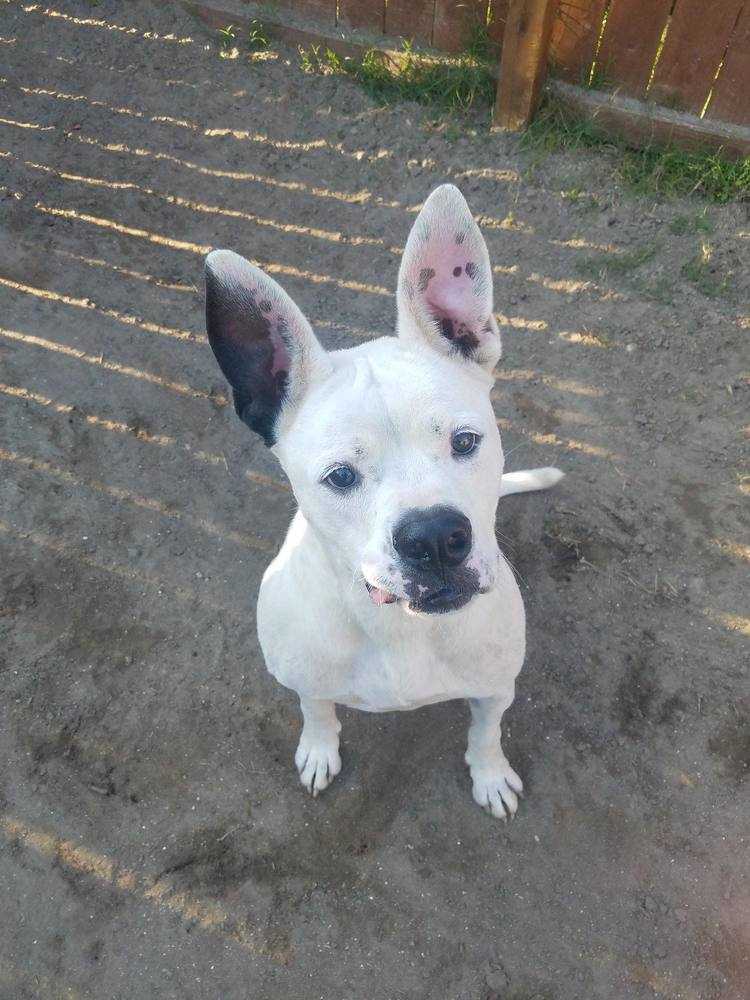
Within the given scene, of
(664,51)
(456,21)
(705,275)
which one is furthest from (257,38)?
(705,275)

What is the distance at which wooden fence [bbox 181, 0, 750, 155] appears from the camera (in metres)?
4.38

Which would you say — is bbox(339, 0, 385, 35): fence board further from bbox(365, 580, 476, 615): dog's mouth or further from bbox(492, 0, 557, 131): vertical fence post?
bbox(365, 580, 476, 615): dog's mouth

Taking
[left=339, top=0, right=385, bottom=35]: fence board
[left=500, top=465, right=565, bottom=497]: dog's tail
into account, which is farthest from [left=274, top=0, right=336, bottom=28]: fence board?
[left=500, top=465, right=565, bottom=497]: dog's tail

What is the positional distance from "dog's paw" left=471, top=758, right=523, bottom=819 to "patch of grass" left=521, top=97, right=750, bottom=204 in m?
3.67

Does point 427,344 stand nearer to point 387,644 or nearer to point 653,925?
point 387,644

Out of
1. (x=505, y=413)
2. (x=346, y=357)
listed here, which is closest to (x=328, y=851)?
(x=346, y=357)

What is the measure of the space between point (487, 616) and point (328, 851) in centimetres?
139

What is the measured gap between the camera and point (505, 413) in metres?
4.20

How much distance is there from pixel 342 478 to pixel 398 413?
222 mm

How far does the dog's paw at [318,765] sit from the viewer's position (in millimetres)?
3150

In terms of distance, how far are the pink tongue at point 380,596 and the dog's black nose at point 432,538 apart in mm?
178

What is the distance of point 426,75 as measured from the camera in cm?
514

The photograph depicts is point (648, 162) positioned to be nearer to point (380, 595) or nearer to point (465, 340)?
point (465, 340)

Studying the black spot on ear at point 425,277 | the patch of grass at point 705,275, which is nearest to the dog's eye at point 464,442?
the black spot on ear at point 425,277
